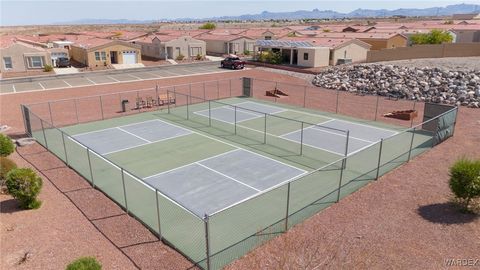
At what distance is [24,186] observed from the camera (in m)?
12.9

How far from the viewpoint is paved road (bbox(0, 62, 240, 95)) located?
128 feet

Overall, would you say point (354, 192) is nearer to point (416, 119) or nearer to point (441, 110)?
point (441, 110)

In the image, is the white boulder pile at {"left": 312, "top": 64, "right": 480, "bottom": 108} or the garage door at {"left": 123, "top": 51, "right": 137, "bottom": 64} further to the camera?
the garage door at {"left": 123, "top": 51, "right": 137, "bottom": 64}

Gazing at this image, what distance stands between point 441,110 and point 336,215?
12.9 metres

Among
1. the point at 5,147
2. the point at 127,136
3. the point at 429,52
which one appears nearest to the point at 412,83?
the point at 429,52

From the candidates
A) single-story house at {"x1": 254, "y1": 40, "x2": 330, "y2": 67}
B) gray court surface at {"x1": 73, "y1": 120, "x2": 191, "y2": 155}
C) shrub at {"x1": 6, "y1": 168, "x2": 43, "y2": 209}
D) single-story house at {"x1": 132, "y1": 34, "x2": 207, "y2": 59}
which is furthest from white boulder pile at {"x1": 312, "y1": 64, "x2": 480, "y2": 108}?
shrub at {"x1": 6, "y1": 168, "x2": 43, "y2": 209}

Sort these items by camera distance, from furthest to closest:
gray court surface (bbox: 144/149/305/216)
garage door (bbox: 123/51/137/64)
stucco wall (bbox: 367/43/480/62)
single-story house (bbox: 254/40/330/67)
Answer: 1. garage door (bbox: 123/51/137/64)
2. single-story house (bbox: 254/40/330/67)
3. stucco wall (bbox: 367/43/480/62)
4. gray court surface (bbox: 144/149/305/216)

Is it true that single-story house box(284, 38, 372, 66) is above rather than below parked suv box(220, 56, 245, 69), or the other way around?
above

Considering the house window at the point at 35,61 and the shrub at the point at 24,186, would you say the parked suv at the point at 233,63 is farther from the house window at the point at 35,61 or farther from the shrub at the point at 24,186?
the shrub at the point at 24,186

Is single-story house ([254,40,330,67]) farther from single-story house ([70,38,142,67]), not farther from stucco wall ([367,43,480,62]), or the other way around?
single-story house ([70,38,142,67])

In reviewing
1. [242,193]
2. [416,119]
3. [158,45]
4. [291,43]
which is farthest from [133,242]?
[158,45]

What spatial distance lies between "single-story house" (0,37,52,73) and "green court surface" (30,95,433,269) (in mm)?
30489

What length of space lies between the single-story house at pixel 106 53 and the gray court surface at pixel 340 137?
131ft

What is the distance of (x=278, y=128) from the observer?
2342 centimetres
